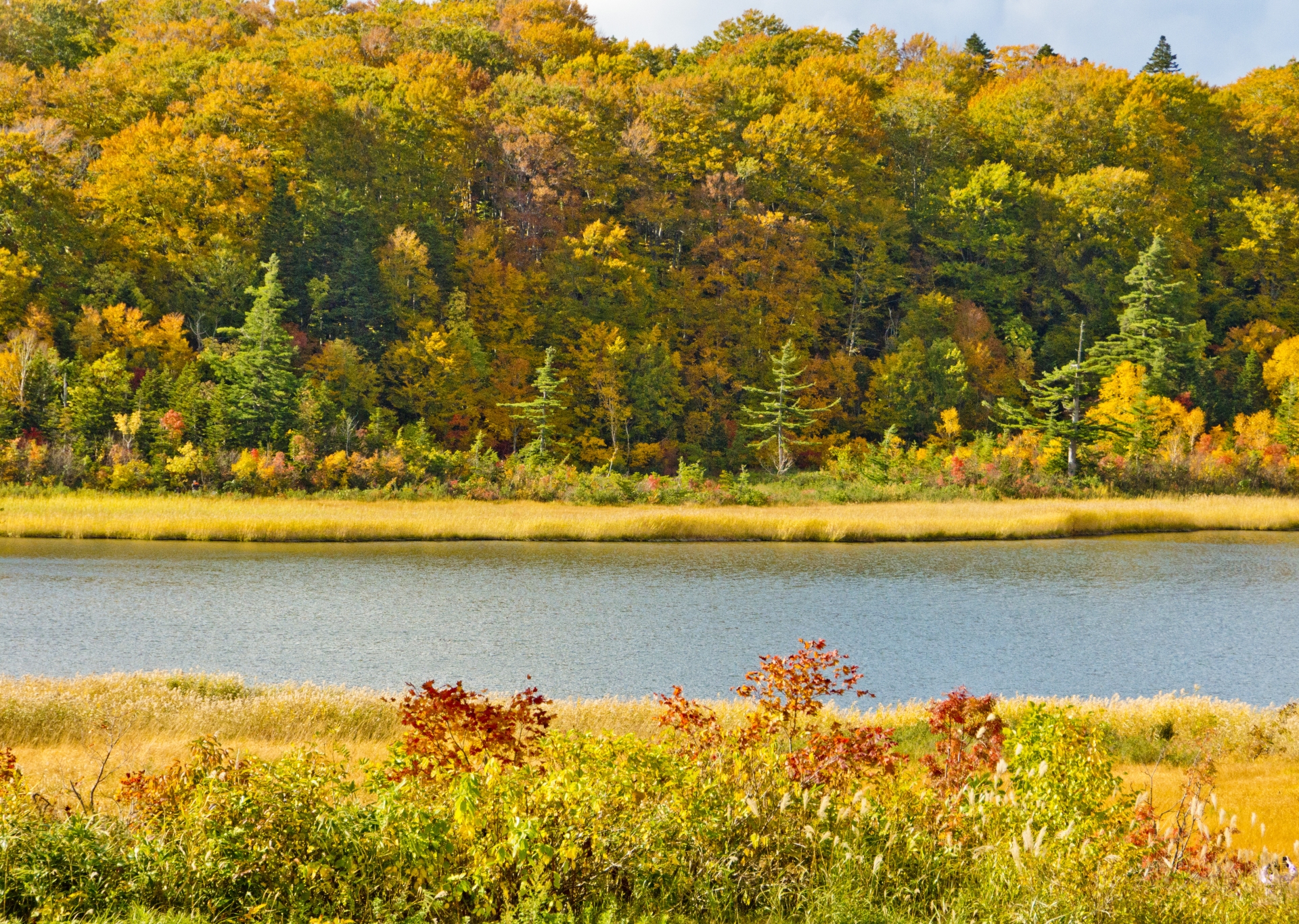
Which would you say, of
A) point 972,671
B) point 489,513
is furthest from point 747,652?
point 489,513

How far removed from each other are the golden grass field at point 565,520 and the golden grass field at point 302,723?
1880 cm

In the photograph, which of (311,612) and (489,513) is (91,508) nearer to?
(489,513)

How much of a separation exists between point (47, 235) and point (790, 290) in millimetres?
33249

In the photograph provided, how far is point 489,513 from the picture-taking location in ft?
119

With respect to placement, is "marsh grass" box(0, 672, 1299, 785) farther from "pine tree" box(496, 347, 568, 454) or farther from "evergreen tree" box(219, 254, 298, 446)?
"pine tree" box(496, 347, 568, 454)

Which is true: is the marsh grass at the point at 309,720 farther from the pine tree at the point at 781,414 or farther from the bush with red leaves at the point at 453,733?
the pine tree at the point at 781,414

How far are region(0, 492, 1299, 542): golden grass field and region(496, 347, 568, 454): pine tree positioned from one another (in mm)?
6169

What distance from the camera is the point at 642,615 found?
69.8 feet

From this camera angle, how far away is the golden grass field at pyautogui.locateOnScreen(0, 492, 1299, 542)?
31703 mm

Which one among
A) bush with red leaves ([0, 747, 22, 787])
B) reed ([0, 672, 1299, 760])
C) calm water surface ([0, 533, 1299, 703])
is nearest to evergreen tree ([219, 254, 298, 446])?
calm water surface ([0, 533, 1299, 703])

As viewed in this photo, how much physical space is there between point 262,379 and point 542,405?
36.4 ft

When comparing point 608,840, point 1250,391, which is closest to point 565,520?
point 608,840

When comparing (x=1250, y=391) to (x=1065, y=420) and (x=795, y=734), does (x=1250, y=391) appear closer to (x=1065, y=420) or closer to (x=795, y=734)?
(x=1065, y=420)

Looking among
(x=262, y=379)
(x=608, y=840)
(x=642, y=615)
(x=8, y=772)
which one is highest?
(x=262, y=379)
